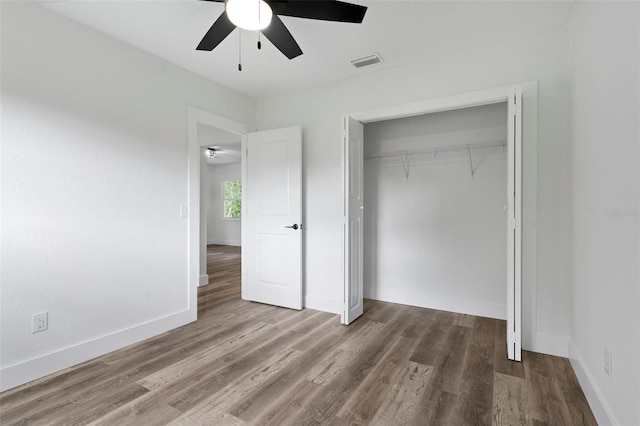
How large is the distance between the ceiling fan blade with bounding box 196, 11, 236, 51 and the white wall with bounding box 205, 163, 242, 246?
7817 mm

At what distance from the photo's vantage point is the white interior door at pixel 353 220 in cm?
323

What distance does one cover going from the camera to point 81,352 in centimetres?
244

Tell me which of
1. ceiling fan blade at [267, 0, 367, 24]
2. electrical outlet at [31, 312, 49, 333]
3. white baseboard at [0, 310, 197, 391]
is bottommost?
white baseboard at [0, 310, 197, 391]

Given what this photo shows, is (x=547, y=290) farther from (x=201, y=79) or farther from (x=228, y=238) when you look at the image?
(x=228, y=238)

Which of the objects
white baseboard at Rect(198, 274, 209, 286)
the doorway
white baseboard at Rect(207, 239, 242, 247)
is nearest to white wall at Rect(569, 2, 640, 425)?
white baseboard at Rect(198, 274, 209, 286)

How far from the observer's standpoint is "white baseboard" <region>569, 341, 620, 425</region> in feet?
5.28

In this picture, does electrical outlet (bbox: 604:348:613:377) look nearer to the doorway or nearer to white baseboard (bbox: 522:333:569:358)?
white baseboard (bbox: 522:333:569:358)

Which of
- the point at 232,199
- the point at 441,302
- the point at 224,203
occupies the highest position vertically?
the point at 232,199

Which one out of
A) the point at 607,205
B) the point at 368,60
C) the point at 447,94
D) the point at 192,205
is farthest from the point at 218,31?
the point at 607,205

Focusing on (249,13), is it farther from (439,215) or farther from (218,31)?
(439,215)

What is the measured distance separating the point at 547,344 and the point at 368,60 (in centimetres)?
292

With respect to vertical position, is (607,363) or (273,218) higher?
(273,218)

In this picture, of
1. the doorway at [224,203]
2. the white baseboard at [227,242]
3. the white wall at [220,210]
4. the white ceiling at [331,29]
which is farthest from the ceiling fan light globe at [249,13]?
the white baseboard at [227,242]

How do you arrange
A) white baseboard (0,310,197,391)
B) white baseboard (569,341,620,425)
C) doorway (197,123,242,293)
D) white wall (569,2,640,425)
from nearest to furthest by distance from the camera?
white wall (569,2,640,425) → white baseboard (569,341,620,425) → white baseboard (0,310,197,391) → doorway (197,123,242,293)
